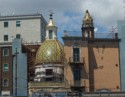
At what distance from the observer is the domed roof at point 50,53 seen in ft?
270

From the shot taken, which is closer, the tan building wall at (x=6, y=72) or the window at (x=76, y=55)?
the window at (x=76, y=55)

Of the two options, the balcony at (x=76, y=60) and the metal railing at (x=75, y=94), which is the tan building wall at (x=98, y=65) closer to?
the balcony at (x=76, y=60)

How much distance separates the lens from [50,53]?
272ft

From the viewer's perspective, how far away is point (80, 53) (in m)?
77.2

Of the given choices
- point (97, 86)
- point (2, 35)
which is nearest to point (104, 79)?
point (97, 86)

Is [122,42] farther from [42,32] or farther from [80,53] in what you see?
[42,32]

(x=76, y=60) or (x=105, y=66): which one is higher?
(x=76, y=60)

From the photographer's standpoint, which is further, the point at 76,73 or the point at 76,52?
the point at 76,52

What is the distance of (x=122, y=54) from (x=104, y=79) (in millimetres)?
5334

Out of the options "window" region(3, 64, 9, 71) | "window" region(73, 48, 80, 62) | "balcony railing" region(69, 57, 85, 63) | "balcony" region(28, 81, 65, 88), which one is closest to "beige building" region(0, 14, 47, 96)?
"window" region(3, 64, 9, 71)

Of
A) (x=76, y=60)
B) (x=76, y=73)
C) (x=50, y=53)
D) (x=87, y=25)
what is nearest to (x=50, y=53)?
(x=50, y=53)

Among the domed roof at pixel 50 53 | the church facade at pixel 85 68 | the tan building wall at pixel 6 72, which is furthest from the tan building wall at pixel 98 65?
the tan building wall at pixel 6 72

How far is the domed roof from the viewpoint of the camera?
8238cm

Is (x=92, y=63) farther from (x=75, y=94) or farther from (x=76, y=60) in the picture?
(x=75, y=94)
